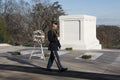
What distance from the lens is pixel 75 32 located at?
76.5 ft

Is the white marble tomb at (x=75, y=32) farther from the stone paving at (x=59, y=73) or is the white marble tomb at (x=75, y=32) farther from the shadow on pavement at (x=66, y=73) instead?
the shadow on pavement at (x=66, y=73)

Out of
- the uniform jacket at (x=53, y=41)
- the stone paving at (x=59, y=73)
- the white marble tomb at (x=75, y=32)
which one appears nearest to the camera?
the stone paving at (x=59, y=73)

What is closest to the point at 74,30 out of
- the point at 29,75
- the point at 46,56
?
the point at 46,56

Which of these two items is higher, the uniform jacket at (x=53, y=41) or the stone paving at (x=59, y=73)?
the uniform jacket at (x=53, y=41)

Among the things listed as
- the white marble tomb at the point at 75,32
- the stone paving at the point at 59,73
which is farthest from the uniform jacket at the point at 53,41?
the white marble tomb at the point at 75,32

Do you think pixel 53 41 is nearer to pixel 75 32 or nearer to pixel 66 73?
pixel 66 73

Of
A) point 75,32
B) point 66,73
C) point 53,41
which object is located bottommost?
point 66,73

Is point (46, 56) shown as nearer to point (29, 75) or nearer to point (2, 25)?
point (29, 75)

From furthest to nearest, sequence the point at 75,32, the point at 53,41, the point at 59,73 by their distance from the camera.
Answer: the point at 75,32 → the point at 53,41 → the point at 59,73

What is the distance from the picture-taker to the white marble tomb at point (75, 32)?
75.5ft

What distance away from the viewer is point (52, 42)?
13.0m

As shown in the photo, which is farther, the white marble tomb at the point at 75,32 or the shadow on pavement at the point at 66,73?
the white marble tomb at the point at 75,32

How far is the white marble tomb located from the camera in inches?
906

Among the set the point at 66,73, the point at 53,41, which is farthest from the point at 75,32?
the point at 66,73
